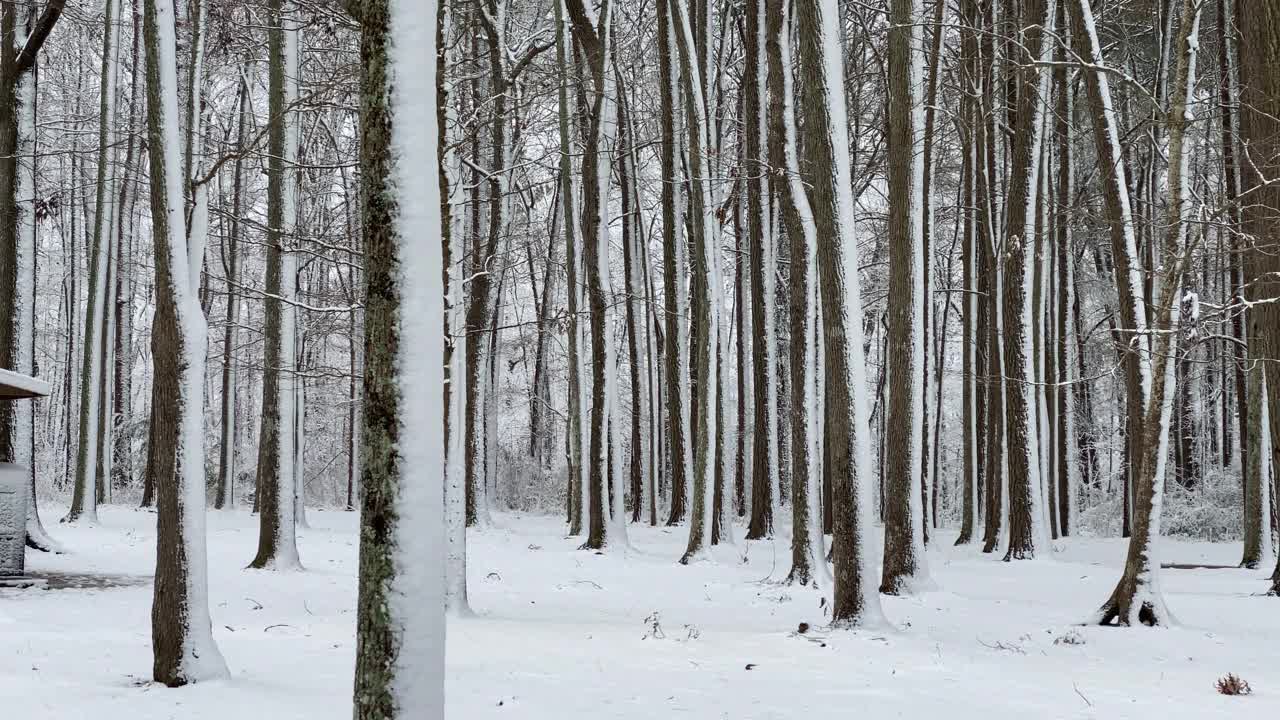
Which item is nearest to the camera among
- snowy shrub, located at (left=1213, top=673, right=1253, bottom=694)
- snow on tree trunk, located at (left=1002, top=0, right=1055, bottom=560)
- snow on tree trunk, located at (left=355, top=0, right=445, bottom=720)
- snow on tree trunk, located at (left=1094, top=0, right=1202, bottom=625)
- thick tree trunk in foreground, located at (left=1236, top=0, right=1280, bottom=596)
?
snow on tree trunk, located at (left=355, top=0, right=445, bottom=720)

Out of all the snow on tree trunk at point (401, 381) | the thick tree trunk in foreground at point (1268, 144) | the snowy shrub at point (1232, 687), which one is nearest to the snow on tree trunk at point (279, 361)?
the snow on tree trunk at point (401, 381)

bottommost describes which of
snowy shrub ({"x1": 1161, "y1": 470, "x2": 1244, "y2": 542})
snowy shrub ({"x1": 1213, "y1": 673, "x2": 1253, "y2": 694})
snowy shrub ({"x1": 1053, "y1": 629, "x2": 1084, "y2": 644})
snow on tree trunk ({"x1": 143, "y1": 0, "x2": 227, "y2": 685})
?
snowy shrub ({"x1": 1161, "y1": 470, "x2": 1244, "y2": 542})

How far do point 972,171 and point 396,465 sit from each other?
14675 millimetres

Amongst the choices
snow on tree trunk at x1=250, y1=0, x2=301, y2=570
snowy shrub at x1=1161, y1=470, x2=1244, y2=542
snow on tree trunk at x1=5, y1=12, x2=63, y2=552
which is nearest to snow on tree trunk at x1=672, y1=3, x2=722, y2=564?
snow on tree trunk at x1=250, y1=0, x2=301, y2=570

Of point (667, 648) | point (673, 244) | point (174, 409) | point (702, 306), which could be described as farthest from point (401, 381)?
point (673, 244)

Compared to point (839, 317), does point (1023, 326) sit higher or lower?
higher

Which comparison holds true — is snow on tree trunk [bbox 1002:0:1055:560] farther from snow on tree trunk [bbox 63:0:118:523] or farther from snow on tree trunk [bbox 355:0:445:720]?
snow on tree trunk [bbox 63:0:118:523]

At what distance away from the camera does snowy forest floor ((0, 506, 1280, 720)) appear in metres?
5.26

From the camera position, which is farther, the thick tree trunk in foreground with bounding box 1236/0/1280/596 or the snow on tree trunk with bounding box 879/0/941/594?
the snow on tree trunk with bounding box 879/0/941/594

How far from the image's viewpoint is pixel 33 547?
39.5ft

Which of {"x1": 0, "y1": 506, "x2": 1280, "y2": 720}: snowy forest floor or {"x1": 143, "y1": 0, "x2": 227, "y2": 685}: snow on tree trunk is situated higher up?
{"x1": 143, "y1": 0, "x2": 227, "y2": 685}: snow on tree trunk

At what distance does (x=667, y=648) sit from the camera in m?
7.02

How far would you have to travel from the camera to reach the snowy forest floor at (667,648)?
207 inches

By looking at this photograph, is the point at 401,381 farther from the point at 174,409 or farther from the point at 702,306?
the point at 702,306
